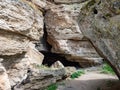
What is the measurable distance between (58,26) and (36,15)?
500 centimetres

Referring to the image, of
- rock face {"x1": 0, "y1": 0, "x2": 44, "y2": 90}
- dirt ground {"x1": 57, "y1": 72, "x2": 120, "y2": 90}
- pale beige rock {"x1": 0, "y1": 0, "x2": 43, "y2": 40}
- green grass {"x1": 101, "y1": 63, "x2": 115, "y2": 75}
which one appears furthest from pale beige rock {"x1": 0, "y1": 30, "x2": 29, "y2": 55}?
green grass {"x1": 101, "y1": 63, "x2": 115, "y2": 75}

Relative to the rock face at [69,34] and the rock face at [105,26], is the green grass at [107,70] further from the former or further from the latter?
the rock face at [105,26]

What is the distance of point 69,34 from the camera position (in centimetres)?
1772

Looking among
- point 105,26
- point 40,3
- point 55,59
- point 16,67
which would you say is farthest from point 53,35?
point 105,26

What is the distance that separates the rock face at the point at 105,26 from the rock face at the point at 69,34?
26.9 ft

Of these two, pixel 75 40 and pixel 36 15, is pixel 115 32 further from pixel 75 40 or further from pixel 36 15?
pixel 75 40

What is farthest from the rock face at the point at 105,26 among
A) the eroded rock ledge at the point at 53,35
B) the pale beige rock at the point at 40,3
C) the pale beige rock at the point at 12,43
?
the pale beige rock at the point at 40,3

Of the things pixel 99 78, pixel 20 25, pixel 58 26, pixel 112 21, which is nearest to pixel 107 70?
pixel 99 78

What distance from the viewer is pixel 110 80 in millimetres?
12641

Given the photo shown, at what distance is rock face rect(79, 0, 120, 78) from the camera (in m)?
7.56

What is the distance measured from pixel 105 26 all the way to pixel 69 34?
9.79 metres

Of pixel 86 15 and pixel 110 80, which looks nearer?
pixel 86 15

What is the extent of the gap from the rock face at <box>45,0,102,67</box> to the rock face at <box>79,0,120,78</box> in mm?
8209

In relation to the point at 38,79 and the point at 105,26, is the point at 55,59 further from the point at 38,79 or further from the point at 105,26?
the point at 105,26
